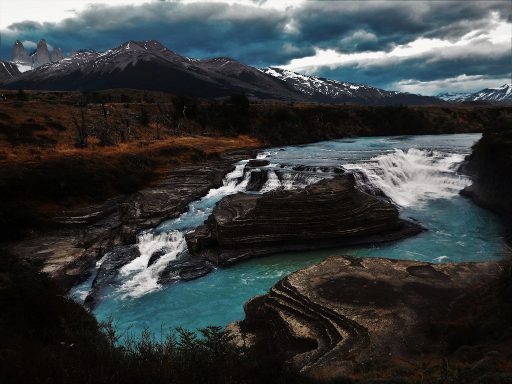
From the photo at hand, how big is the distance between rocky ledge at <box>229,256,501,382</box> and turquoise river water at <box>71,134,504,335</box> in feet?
14.6

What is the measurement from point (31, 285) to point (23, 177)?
81.7 ft

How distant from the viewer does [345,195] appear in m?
28.9

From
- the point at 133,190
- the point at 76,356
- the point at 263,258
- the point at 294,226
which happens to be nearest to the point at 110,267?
the point at 263,258

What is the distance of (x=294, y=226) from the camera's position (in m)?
27.1

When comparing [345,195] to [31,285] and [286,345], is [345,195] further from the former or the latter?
[31,285]

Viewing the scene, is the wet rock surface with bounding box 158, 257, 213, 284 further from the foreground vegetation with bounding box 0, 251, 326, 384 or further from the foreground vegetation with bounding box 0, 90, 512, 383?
the foreground vegetation with bounding box 0, 251, 326, 384

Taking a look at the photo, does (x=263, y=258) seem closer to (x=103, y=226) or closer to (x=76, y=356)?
(x=103, y=226)

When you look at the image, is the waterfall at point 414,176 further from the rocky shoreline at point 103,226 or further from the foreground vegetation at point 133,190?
the rocky shoreline at point 103,226

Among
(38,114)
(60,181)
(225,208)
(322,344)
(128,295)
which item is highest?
(38,114)

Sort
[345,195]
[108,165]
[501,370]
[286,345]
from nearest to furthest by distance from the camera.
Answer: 1. [501,370]
2. [286,345]
3. [345,195]
4. [108,165]

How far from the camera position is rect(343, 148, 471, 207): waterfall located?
40219mm

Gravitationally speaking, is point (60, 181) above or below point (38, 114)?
below

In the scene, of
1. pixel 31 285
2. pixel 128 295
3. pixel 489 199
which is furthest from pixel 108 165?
pixel 489 199

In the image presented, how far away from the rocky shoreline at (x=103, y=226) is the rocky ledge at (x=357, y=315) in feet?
43.4
